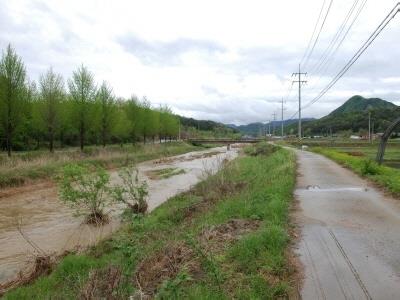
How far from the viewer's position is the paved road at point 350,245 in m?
5.60

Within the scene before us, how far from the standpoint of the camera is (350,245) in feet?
25.0

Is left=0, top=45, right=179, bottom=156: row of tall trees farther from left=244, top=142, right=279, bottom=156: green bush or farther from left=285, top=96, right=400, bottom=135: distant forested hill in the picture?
left=285, top=96, right=400, bottom=135: distant forested hill

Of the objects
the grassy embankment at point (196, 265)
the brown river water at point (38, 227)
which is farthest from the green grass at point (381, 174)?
the brown river water at point (38, 227)

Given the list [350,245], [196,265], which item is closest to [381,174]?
[350,245]

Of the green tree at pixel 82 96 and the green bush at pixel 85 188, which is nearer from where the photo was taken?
the green bush at pixel 85 188

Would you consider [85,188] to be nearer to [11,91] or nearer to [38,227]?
[38,227]

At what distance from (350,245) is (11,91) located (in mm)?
29219

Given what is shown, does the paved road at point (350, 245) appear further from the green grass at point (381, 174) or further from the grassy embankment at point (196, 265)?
the green grass at point (381, 174)

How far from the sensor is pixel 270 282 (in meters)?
5.83

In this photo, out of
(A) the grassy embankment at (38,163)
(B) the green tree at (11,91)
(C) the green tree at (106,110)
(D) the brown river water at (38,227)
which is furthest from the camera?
(C) the green tree at (106,110)

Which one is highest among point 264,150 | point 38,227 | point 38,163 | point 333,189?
point 333,189

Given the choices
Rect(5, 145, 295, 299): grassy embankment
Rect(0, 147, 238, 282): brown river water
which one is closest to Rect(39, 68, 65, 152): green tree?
Rect(0, 147, 238, 282): brown river water

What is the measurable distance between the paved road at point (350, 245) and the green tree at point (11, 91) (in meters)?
24.8

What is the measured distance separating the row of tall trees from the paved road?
25.2 metres
